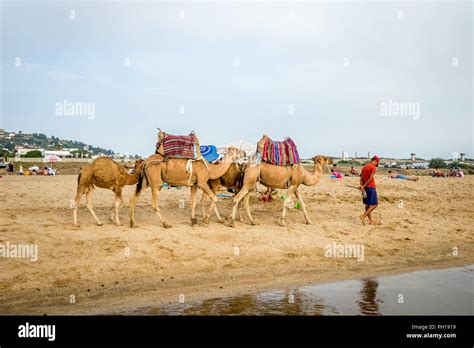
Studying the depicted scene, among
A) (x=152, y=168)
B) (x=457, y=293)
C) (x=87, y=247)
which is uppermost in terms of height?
(x=152, y=168)

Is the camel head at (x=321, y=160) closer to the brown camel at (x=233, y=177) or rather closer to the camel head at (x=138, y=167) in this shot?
the brown camel at (x=233, y=177)

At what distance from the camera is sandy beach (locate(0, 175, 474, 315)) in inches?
347

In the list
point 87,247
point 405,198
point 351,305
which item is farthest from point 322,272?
point 405,198

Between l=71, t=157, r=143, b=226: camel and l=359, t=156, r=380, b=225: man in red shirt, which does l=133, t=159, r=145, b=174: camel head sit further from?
l=359, t=156, r=380, b=225: man in red shirt

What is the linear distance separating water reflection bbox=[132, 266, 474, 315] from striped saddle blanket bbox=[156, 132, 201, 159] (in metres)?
5.76

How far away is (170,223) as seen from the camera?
45.4 ft

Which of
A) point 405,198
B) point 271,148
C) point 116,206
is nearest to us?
point 116,206

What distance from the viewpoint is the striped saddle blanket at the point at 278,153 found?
587 inches

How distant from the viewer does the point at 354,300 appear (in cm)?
895

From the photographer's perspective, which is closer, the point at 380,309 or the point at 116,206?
the point at 380,309

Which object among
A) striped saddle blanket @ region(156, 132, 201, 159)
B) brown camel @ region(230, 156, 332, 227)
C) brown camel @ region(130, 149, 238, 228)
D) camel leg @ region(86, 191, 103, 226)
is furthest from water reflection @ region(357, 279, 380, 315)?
camel leg @ region(86, 191, 103, 226)

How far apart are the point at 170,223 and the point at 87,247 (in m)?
3.30
